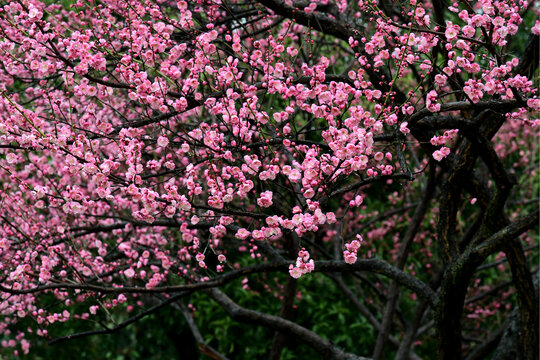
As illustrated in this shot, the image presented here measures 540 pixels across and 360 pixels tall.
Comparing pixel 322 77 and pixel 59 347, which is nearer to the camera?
pixel 322 77

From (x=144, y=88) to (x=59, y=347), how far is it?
9093 mm

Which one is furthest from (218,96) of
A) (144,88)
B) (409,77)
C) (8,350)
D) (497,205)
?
(8,350)

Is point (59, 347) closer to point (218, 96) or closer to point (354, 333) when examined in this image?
point (354, 333)

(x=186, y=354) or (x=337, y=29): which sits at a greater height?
(x=337, y=29)

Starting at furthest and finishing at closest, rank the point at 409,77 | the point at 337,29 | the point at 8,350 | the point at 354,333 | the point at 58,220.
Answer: the point at 8,350 → the point at 409,77 → the point at 354,333 → the point at 58,220 → the point at 337,29

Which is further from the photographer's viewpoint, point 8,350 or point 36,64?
point 8,350

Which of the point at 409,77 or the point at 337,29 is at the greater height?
the point at 409,77

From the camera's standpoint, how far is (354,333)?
871 cm

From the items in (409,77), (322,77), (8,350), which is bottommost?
(8,350)

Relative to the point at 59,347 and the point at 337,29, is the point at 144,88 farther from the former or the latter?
the point at 59,347

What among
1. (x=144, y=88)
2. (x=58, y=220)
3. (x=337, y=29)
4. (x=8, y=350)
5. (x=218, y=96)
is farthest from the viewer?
(x=8, y=350)

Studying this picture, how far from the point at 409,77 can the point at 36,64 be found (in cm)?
809

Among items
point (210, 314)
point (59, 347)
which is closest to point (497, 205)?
point (210, 314)

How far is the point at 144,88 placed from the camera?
3.49 m
